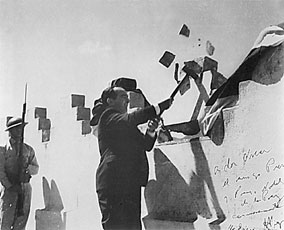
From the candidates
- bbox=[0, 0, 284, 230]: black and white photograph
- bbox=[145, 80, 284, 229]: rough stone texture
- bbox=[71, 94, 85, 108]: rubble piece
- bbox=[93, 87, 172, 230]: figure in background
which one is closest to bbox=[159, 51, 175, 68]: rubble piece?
bbox=[0, 0, 284, 230]: black and white photograph

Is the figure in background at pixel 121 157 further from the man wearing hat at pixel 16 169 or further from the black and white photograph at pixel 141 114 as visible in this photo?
the man wearing hat at pixel 16 169

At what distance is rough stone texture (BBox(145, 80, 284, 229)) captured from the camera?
4.96 feet

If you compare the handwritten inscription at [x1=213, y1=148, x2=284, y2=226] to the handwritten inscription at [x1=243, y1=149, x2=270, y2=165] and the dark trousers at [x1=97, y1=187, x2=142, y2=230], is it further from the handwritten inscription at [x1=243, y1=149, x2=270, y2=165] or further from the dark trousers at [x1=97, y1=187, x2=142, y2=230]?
the dark trousers at [x1=97, y1=187, x2=142, y2=230]

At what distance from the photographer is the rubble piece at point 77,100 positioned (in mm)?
1991

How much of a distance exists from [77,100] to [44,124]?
201 millimetres

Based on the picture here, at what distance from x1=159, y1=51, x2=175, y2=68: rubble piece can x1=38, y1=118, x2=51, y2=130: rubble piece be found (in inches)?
23.3

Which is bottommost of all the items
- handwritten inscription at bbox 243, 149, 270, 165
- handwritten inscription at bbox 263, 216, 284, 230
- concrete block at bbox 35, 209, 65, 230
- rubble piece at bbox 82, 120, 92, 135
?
handwritten inscription at bbox 263, 216, 284, 230

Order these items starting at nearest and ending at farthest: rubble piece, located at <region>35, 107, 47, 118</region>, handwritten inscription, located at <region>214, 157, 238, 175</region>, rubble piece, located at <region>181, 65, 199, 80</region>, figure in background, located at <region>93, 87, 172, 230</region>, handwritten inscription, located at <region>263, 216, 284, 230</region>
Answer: handwritten inscription, located at <region>263, 216, 284, 230</region> → handwritten inscription, located at <region>214, 157, 238, 175</region> → rubble piece, located at <region>181, 65, 199, 80</region> → figure in background, located at <region>93, 87, 172, 230</region> → rubble piece, located at <region>35, 107, 47, 118</region>

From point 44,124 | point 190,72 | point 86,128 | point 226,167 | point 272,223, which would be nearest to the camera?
point 272,223

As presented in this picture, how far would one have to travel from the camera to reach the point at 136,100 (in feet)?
6.05

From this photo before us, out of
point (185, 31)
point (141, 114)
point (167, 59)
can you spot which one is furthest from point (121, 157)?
point (185, 31)

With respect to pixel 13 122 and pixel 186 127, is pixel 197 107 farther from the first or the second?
pixel 13 122

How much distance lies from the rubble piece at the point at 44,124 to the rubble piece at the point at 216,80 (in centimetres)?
77

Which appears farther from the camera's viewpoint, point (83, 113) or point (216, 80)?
point (83, 113)
